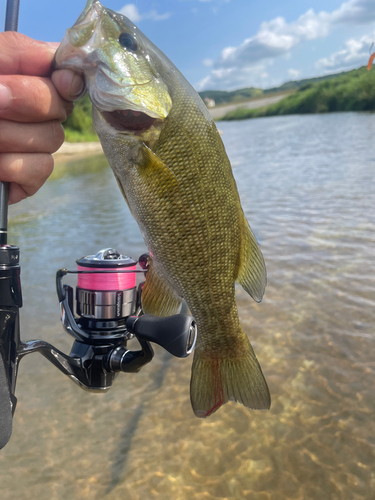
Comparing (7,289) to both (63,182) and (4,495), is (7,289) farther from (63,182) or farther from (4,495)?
(63,182)

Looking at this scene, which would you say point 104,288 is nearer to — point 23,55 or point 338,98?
point 23,55

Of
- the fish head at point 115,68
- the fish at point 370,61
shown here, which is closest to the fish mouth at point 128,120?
the fish head at point 115,68

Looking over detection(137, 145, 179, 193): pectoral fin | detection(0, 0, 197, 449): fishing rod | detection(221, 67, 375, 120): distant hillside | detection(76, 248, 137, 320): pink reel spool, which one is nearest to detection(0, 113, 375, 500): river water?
detection(0, 0, 197, 449): fishing rod

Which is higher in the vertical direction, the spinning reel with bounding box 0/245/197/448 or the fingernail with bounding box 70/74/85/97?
the fingernail with bounding box 70/74/85/97

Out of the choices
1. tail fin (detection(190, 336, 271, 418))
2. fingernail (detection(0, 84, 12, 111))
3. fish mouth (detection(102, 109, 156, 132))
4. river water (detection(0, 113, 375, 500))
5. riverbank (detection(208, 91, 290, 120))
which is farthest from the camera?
riverbank (detection(208, 91, 290, 120))

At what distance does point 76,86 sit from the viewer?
4.39 ft

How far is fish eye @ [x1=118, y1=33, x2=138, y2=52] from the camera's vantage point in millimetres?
1437

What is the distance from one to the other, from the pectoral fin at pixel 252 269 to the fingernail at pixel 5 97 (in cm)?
104

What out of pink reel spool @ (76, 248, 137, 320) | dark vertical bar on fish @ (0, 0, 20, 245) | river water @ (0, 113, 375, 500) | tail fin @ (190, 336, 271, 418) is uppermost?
dark vertical bar on fish @ (0, 0, 20, 245)

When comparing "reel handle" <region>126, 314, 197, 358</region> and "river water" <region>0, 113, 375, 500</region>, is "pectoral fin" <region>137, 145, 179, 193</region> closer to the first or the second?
"reel handle" <region>126, 314, 197, 358</region>

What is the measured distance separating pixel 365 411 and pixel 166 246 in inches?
78.1

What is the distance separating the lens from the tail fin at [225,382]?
1720 mm

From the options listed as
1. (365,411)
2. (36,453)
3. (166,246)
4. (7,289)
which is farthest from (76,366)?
(365,411)

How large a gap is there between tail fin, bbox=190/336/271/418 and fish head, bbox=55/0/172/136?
1082 millimetres
